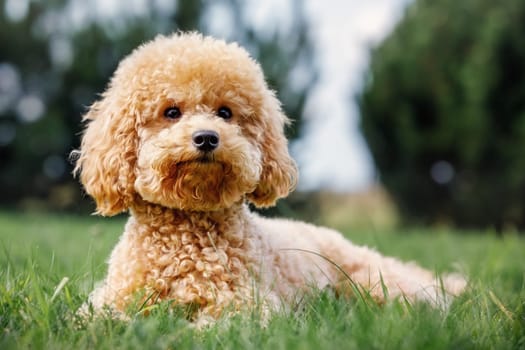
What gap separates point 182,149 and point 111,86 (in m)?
0.77

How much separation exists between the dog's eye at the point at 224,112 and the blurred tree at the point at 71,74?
30.3ft

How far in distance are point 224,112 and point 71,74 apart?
10939mm

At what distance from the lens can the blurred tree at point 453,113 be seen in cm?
1195

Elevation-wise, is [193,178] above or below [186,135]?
below

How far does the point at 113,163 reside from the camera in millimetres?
3084

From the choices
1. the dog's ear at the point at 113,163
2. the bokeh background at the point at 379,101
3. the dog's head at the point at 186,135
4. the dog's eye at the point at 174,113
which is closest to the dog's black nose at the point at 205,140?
the dog's head at the point at 186,135

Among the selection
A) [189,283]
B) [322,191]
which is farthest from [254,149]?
[322,191]

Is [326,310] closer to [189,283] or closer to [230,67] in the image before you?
[189,283]

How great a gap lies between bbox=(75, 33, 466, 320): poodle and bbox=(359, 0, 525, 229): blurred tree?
9.35 m

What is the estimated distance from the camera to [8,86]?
13836 millimetres

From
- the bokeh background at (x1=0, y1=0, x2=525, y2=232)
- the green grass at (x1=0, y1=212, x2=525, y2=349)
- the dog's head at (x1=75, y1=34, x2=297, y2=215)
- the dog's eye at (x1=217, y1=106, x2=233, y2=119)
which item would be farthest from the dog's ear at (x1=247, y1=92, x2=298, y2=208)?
the bokeh background at (x1=0, y1=0, x2=525, y2=232)

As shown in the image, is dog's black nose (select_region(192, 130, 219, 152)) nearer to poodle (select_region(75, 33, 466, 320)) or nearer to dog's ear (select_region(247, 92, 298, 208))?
poodle (select_region(75, 33, 466, 320))

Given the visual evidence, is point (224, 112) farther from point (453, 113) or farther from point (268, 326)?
point (453, 113)

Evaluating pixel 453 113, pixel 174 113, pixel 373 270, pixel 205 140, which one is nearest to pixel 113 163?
pixel 174 113
